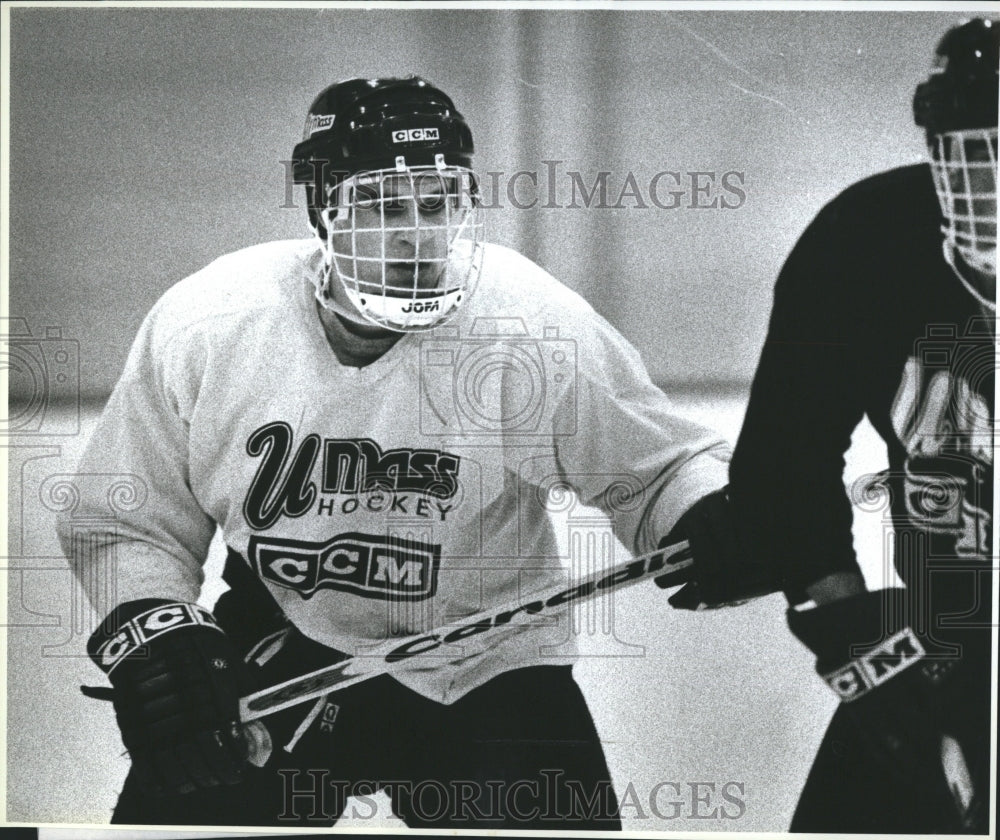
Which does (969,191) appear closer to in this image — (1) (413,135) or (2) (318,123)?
(1) (413,135)

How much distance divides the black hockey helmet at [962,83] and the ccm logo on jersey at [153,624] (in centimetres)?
163

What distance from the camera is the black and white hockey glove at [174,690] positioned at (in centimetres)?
221

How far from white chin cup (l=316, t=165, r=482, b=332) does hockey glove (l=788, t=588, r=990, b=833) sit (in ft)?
2.95

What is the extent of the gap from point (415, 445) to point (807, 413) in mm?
738

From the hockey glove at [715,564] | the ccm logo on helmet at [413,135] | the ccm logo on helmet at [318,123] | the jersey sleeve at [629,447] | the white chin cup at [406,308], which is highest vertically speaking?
the ccm logo on helmet at [318,123]

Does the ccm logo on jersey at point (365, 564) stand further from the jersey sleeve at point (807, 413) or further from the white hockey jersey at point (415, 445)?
the jersey sleeve at point (807, 413)

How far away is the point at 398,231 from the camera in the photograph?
2162 mm

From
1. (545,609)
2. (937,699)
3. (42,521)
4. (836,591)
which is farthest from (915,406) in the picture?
(42,521)

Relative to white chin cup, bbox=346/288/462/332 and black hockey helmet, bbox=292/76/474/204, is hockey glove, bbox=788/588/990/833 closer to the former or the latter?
white chin cup, bbox=346/288/462/332

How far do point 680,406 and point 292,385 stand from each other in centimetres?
72

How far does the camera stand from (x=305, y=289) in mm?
2225

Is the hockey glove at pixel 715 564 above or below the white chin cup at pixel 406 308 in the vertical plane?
below

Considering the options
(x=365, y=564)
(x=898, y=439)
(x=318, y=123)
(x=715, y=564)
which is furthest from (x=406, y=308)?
(x=898, y=439)

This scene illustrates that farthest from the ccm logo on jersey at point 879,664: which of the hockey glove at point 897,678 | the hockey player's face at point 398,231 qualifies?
the hockey player's face at point 398,231
